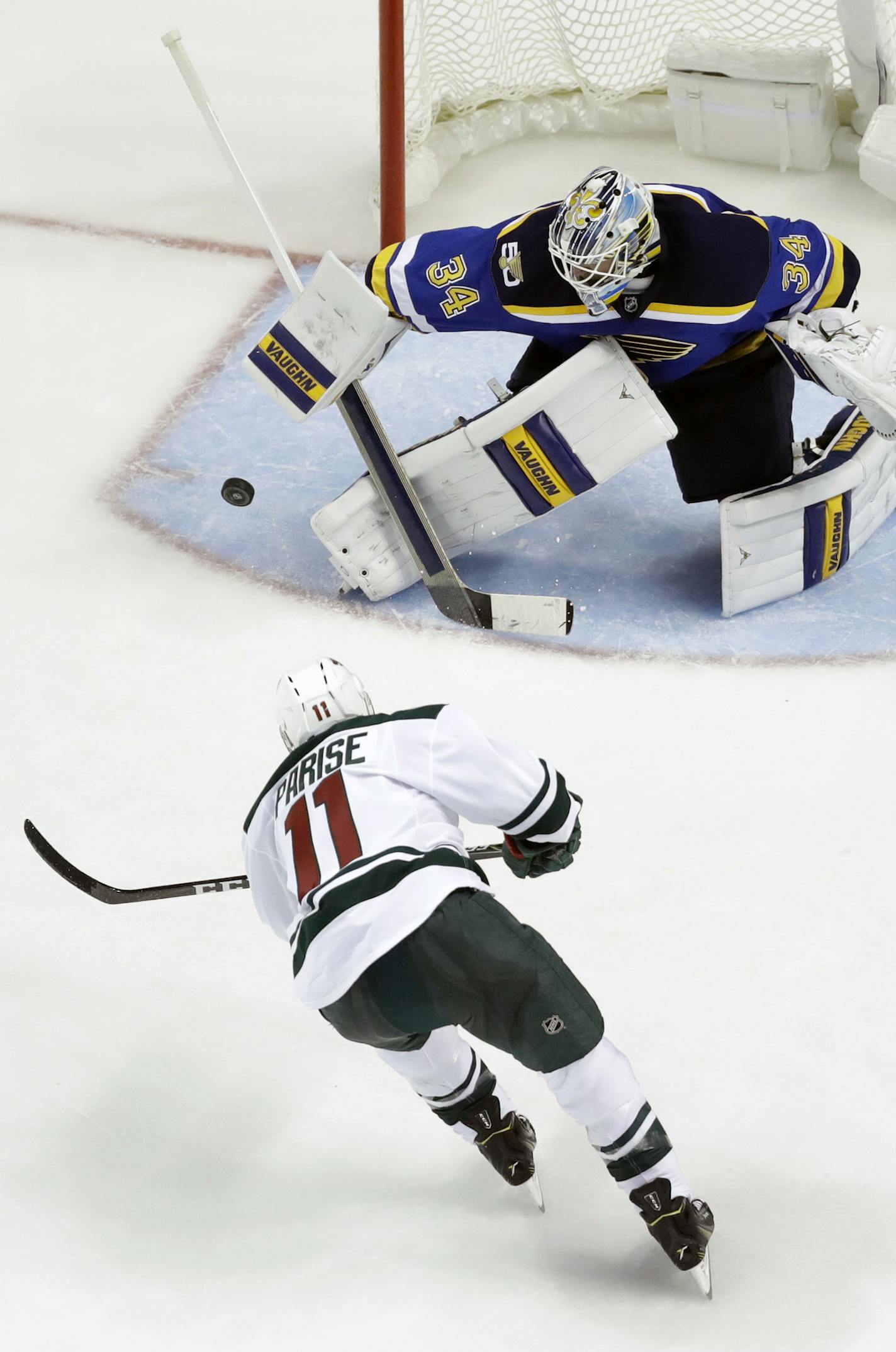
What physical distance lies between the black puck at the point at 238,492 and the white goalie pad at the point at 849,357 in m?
1.25

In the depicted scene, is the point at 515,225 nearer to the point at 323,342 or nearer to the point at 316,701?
the point at 323,342

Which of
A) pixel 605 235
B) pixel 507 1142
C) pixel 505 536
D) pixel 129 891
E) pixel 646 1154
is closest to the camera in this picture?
pixel 646 1154

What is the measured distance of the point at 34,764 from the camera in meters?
3.23

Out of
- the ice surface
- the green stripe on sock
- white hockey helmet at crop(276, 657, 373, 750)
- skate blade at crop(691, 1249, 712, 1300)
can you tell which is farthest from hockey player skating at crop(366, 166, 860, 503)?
skate blade at crop(691, 1249, 712, 1300)

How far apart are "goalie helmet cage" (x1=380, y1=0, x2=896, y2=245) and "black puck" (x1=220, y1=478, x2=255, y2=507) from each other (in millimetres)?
1773

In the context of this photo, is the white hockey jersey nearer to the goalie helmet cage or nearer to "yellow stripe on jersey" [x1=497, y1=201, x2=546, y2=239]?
"yellow stripe on jersey" [x1=497, y1=201, x2=546, y2=239]

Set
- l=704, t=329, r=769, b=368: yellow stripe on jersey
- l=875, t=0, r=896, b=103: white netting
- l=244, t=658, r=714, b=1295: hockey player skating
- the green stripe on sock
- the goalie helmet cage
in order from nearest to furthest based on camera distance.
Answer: l=244, t=658, r=714, b=1295: hockey player skating, the green stripe on sock, l=704, t=329, r=769, b=368: yellow stripe on jersey, l=875, t=0, r=896, b=103: white netting, the goalie helmet cage

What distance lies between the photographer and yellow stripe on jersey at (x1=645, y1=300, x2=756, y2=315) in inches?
125

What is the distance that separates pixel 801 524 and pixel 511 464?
0.66 metres

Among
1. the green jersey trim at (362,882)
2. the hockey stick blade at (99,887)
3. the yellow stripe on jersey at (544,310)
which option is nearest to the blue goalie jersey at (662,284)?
the yellow stripe on jersey at (544,310)

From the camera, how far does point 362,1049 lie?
265cm

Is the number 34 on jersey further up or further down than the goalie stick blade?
further up

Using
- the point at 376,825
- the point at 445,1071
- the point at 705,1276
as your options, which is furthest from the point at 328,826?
the point at 705,1276

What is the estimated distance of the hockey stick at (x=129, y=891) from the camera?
2473 millimetres
